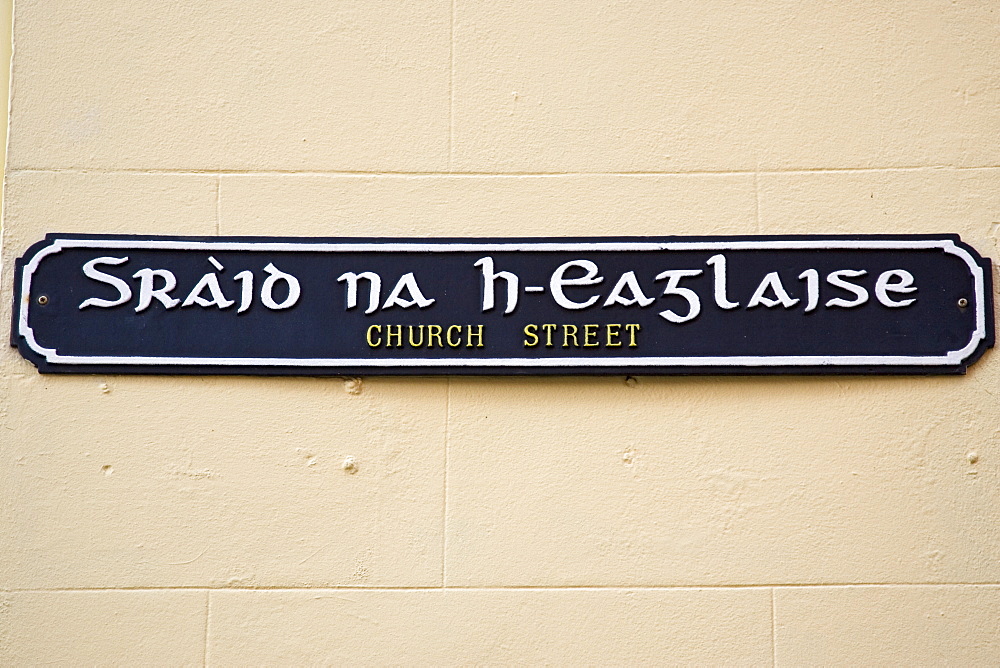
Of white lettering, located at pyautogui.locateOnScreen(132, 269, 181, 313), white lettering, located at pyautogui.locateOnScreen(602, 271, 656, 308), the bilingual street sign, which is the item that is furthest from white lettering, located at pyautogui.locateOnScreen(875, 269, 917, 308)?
white lettering, located at pyautogui.locateOnScreen(132, 269, 181, 313)

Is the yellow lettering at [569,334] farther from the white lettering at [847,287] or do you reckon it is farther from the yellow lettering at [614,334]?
the white lettering at [847,287]

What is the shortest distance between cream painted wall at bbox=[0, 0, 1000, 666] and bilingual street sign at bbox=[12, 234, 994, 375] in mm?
76

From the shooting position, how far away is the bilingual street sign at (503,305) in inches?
118

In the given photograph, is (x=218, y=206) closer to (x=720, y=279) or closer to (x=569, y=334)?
(x=569, y=334)

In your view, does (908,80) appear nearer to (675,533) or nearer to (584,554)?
(675,533)

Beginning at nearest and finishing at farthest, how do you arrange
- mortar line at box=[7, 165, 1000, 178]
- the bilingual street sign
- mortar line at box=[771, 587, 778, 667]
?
mortar line at box=[771, 587, 778, 667] < the bilingual street sign < mortar line at box=[7, 165, 1000, 178]

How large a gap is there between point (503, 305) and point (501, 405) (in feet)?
1.03

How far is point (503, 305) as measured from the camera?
10.0 feet

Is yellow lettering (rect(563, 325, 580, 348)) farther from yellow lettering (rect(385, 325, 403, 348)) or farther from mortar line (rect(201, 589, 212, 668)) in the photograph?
mortar line (rect(201, 589, 212, 668))

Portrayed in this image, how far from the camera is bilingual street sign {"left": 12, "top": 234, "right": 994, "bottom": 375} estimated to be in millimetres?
3008

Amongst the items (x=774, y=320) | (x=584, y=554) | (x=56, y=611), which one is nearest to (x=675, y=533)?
(x=584, y=554)

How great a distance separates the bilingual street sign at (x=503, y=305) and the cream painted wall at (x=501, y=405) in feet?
0.25

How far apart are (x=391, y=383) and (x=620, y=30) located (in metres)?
1.39

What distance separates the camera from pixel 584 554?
9.66 ft
